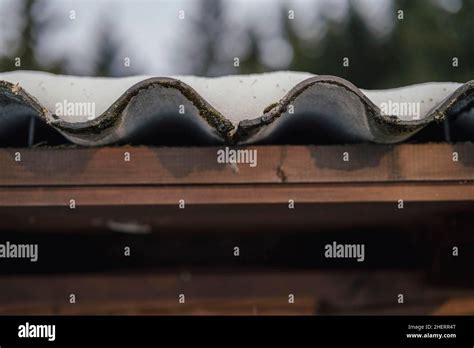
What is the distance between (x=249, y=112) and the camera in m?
1.98

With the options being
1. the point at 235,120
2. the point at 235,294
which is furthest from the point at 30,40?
the point at 235,120

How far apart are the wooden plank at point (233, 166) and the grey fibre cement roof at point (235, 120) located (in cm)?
4

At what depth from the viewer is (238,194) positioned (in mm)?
1931

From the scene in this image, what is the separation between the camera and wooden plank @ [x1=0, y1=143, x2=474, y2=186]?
6.23 feet

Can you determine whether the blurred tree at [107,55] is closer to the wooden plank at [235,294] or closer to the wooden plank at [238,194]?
the wooden plank at [235,294]

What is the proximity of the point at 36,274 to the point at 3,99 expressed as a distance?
115 centimetres

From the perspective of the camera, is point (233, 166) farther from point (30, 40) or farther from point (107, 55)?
point (107, 55)

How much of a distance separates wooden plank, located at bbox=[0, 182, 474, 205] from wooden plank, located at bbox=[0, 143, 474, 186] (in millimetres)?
21

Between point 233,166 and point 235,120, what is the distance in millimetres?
139

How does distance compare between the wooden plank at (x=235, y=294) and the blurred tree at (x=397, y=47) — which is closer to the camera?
the wooden plank at (x=235, y=294)

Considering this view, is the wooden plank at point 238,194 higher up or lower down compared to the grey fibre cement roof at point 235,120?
lower down

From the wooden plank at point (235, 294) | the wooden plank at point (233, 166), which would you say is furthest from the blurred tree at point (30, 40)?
the wooden plank at point (233, 166)

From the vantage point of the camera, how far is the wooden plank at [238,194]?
192 cm
